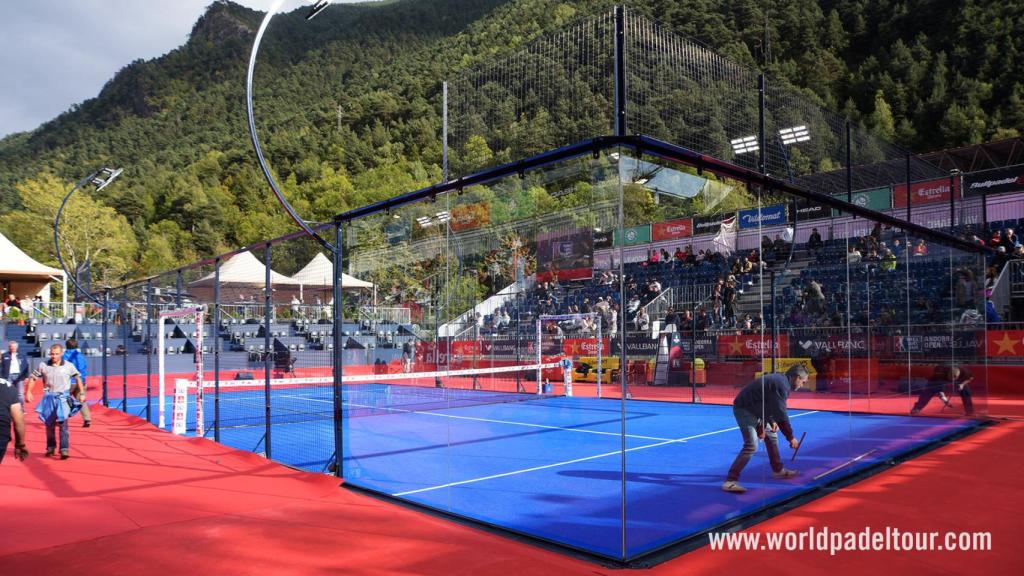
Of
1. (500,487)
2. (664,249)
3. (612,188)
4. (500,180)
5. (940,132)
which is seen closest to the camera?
(612,188)

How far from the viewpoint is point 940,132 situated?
6931 cm

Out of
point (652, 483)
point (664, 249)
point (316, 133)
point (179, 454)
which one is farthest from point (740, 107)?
point (316, 133)

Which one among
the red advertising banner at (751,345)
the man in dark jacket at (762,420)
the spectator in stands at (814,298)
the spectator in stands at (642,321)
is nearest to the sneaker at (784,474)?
the man in dark jacket at (762,420)

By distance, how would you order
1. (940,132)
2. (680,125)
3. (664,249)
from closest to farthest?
1. (680,125)
2. (664,249)
3. (940,132)

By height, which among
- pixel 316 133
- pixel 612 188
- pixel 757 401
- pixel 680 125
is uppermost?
pixel 316 133

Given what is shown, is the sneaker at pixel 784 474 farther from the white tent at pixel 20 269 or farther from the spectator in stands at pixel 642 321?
the white tent at pixel 20 269

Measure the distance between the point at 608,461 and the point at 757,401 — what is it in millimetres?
3053

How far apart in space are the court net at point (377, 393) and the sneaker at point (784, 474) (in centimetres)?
374

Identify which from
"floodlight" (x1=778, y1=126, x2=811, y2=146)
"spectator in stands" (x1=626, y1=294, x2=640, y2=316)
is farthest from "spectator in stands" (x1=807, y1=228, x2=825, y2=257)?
"floodlight" (x1=778, y1=126, x2=811, y2=146)

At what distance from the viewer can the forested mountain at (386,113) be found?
21.0 metres

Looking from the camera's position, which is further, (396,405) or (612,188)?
(396,405)

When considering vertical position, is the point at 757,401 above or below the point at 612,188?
below

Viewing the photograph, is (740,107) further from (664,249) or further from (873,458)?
(873,458)

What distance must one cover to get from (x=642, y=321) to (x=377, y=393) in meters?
6.13
